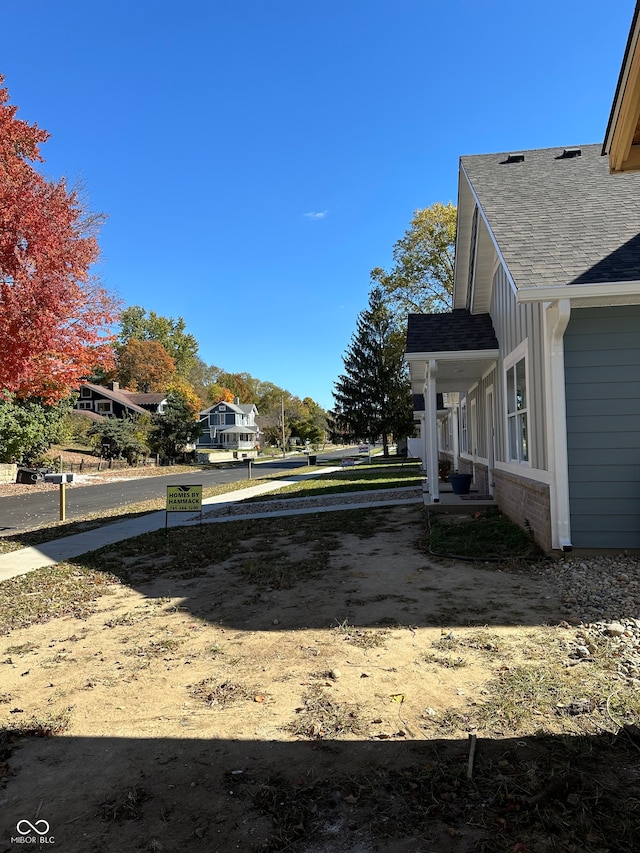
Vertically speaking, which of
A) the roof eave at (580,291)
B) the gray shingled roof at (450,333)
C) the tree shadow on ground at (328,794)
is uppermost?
the gray shingled roof at (450,333)

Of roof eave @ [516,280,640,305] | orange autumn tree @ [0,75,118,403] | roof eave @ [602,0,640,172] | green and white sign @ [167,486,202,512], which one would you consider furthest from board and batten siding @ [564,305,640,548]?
orange autumn tree @ [0,75,118,403]

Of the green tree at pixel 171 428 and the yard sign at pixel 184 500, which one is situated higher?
the green tree at pixel 171 428

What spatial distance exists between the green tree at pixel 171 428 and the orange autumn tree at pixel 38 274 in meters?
29.5

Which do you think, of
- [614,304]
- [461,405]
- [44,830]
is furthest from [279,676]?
[461,405]

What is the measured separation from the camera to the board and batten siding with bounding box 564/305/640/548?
22.0 feet

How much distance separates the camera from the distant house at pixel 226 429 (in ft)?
261

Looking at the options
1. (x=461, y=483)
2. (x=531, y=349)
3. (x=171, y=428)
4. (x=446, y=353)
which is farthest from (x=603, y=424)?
(x=171, y=428)

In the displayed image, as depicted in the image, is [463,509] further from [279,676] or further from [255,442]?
[255,442]

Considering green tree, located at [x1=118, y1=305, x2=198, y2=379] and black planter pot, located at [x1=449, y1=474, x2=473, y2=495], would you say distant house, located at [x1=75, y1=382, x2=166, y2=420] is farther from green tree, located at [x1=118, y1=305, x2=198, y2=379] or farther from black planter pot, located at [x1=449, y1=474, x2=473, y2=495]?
black planter pot, located at [x1=449, y1=474, x2=473, y2=495]

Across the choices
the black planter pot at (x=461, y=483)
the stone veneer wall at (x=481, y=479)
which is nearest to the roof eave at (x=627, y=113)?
the stone veneer wall at (x=481, y=479)

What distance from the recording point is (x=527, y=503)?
8109 mm

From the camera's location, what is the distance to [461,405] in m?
18.1

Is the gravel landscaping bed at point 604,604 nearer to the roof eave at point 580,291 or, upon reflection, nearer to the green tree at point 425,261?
the roof eave at point 580,291

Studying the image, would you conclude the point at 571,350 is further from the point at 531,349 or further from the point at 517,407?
the point at 517,407
